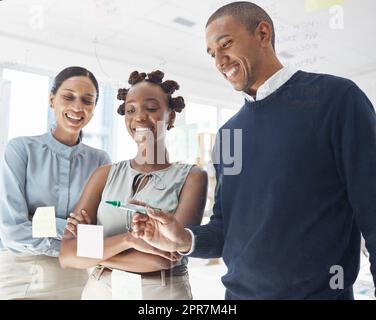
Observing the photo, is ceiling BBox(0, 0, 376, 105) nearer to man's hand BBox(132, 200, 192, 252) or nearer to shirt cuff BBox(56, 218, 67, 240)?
man's hand BBox(132, 200, 192, 252)

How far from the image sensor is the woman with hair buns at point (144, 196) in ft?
2.96

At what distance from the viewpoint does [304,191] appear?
2.32 feet

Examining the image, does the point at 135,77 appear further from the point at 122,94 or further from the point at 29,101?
Result: the point at 29,101

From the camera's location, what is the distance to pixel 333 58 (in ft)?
2.61

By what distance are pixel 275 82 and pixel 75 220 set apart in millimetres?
681

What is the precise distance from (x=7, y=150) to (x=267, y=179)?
85 centimetres

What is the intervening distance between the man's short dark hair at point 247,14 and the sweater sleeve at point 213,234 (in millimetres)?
340

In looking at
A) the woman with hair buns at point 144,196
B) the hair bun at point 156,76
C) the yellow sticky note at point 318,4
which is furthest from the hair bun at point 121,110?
the yellow sticky note at point 318,4

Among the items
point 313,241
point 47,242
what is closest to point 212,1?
point 313,241

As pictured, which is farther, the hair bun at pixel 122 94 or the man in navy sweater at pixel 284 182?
the hair bun at pixel 122 94

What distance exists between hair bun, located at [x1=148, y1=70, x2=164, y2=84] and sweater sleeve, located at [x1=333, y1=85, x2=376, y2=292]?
491mm

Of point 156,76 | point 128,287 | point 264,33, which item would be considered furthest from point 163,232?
point 264,33

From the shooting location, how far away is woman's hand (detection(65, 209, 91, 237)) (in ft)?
3.34

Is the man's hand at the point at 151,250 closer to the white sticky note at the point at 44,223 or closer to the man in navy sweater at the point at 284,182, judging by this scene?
the man in navy sweater at the point at 284,182
